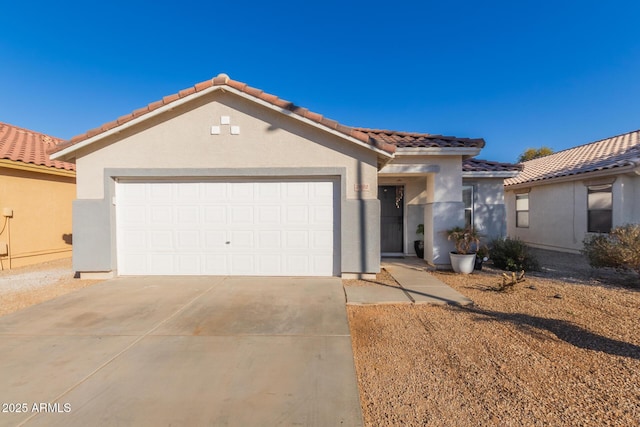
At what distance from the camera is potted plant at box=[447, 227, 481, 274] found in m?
Answer: 7.81

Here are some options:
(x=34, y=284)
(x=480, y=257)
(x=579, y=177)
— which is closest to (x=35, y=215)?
(x=34, y=284)

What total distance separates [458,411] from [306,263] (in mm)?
4992

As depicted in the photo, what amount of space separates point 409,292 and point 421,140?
486cm

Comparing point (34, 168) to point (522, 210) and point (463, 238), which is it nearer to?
point (463, 238)

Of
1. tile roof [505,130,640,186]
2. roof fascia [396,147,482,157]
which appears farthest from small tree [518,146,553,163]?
roof fascia [396,147,482,157]

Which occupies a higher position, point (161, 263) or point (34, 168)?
point (34, 168)

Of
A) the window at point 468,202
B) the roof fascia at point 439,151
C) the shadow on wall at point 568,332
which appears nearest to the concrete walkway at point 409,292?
the shadow on wall at point 568,332

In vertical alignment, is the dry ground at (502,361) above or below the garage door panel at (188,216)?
below

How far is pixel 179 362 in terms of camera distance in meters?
3.37

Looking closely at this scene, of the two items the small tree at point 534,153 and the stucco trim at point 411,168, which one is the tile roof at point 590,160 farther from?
the small tree at point 534,153

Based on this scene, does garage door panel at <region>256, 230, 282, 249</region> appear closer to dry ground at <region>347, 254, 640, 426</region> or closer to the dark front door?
dry ground at <region>347, 254, 640, 426</region>

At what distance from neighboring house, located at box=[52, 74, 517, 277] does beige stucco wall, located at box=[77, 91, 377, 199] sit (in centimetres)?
2

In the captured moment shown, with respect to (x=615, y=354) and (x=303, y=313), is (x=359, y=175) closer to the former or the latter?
(x=303, y=313)

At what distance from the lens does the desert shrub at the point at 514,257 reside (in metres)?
8.19
